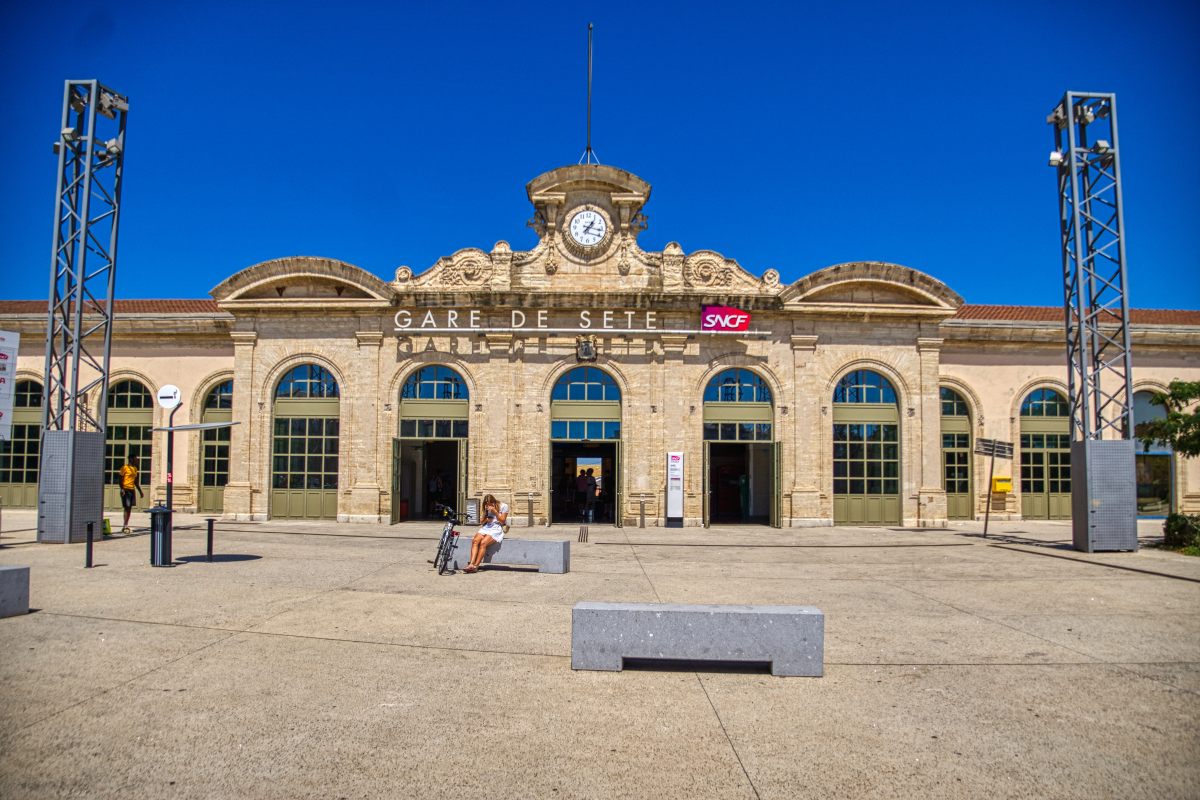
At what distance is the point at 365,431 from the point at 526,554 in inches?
425

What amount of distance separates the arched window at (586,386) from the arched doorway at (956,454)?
10.8 metres

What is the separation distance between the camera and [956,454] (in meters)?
22.4

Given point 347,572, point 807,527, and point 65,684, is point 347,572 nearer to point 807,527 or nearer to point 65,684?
point 65,684

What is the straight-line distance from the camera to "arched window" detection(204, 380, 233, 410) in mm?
22812

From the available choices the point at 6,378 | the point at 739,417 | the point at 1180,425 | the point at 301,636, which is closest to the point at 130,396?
the point at 6,378

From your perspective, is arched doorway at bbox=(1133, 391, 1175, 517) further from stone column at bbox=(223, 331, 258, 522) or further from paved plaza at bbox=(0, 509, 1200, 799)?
stone column at bbox=(223, 331, 258, 522)

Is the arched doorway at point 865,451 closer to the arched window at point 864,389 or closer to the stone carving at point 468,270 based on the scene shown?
the arched window at point 864,389

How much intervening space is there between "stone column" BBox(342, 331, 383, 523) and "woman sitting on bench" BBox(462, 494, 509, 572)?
9.69 metres

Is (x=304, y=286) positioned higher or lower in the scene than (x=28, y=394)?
higher

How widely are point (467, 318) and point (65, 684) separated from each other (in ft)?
52.1

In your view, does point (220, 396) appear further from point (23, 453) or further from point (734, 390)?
point (734, 390)

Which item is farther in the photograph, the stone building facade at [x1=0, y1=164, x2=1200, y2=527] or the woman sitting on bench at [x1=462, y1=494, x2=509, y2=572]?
the stone building facade at [x1=0, y1=164, x2=1200, y2=527]

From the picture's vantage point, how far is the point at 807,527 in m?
20.2

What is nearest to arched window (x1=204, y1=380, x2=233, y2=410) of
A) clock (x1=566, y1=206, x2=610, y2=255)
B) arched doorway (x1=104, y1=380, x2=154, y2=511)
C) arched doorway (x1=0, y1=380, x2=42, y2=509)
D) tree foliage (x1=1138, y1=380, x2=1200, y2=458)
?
arched doorway (x1=104, y1=380, x2=154, y2=511)
